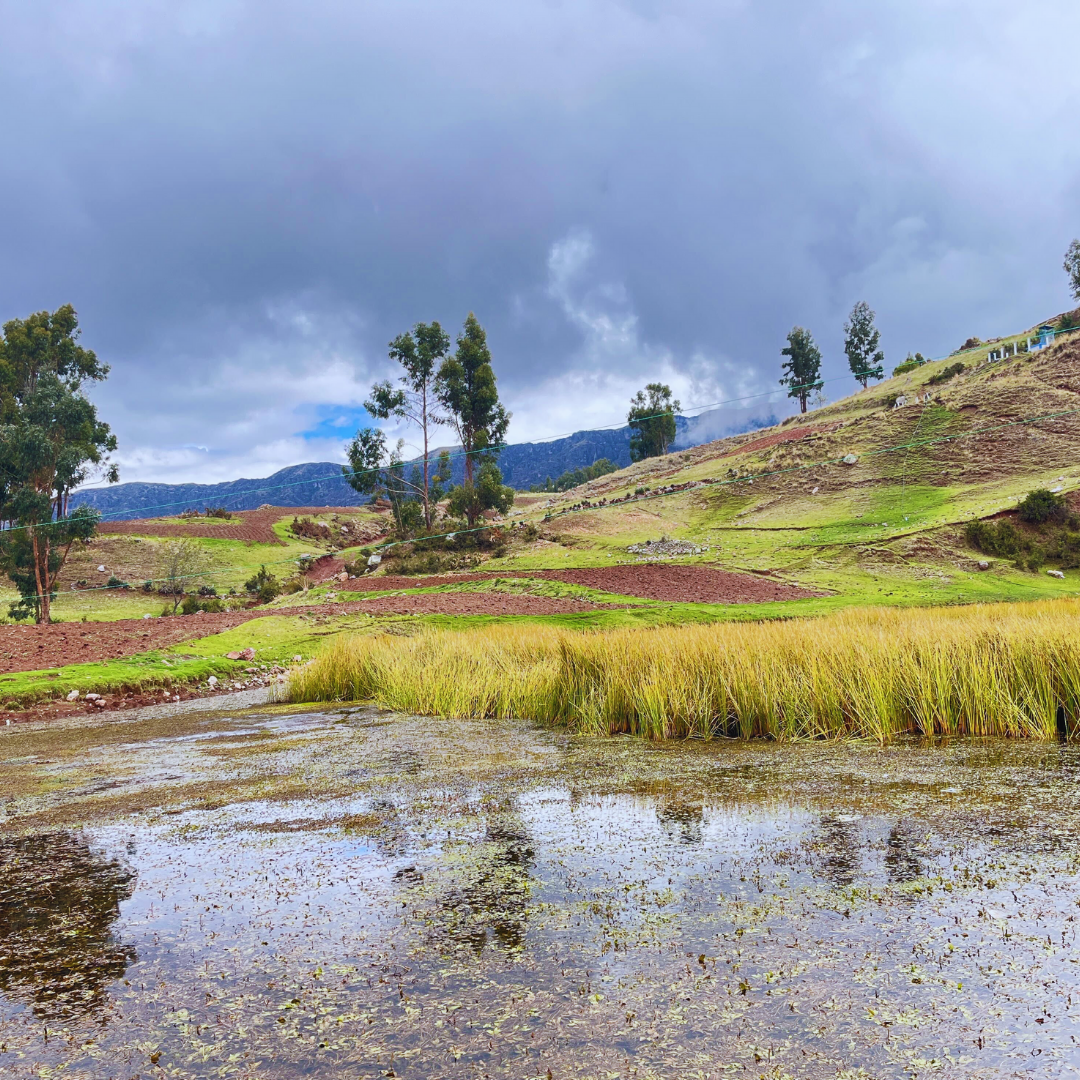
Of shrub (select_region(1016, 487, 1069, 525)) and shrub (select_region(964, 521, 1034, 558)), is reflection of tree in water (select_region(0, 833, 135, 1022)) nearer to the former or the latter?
shrub (select_region(964, 521, 1034, 558))

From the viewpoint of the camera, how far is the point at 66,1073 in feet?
8.15

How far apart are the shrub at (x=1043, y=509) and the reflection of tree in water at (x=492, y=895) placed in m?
32.4

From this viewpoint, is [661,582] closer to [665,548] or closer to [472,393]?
[665,548]

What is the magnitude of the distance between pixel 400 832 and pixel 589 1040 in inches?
111

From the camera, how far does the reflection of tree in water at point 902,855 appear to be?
12.7ft

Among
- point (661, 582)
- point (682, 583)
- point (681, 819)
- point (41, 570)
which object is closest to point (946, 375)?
point (682, 583)

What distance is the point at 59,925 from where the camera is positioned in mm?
3701

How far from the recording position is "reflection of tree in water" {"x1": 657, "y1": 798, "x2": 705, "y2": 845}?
4758mm

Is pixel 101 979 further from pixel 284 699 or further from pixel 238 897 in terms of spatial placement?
pixel 284 699

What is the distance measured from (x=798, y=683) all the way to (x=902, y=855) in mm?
A: 4430

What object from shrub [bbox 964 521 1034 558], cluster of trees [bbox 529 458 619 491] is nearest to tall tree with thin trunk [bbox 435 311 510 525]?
shrub [bbox 964 521 1034 558]

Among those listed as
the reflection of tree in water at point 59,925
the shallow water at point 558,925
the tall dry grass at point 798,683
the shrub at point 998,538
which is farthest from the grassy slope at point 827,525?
the shallow water at point 558,925

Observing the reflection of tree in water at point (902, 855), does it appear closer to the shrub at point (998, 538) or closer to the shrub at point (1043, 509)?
the shrub at point (998, 538)

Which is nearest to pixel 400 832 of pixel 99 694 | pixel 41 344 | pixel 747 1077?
pixel 747 1077
